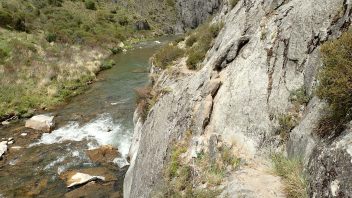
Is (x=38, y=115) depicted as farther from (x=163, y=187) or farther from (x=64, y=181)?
(x=163, y=187)

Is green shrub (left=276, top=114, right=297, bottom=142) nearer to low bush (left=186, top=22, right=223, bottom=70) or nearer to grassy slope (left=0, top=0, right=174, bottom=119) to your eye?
low bush (left=186, top=22, right=223, bottom=70)

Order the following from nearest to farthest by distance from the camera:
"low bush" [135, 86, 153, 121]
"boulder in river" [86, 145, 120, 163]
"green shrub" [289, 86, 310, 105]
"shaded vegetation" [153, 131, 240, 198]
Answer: "shaded vegetation" [153, 131, 240, 198] → "green shrub" [289, 86, 310, 105] → "low bush" [135, 86, 153, 121] → "boulder in river" [86, 145, 120, 163]

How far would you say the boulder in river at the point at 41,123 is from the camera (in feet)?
78.3

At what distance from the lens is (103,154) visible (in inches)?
787

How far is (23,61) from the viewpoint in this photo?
3700cm

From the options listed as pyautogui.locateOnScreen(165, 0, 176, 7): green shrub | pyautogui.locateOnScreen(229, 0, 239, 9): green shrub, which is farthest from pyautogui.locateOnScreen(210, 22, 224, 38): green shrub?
pyautogui.locateOnScreen(165, 0, 176, 7): green shrub

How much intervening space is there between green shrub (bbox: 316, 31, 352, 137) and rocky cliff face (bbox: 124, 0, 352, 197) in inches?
21.6

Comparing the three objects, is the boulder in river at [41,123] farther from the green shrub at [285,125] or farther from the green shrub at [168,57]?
the green shrub at [285,125]

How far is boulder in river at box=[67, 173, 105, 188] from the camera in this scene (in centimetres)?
1702

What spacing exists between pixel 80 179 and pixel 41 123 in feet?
28.4

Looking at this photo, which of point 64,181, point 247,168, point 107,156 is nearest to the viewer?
point 247,168

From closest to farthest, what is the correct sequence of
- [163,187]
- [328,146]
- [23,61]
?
[328,146] → [163,187] → [23,61]

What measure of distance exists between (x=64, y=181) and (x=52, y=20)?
52438 mm

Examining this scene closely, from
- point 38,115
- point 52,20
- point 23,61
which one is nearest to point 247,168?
point 38,115
